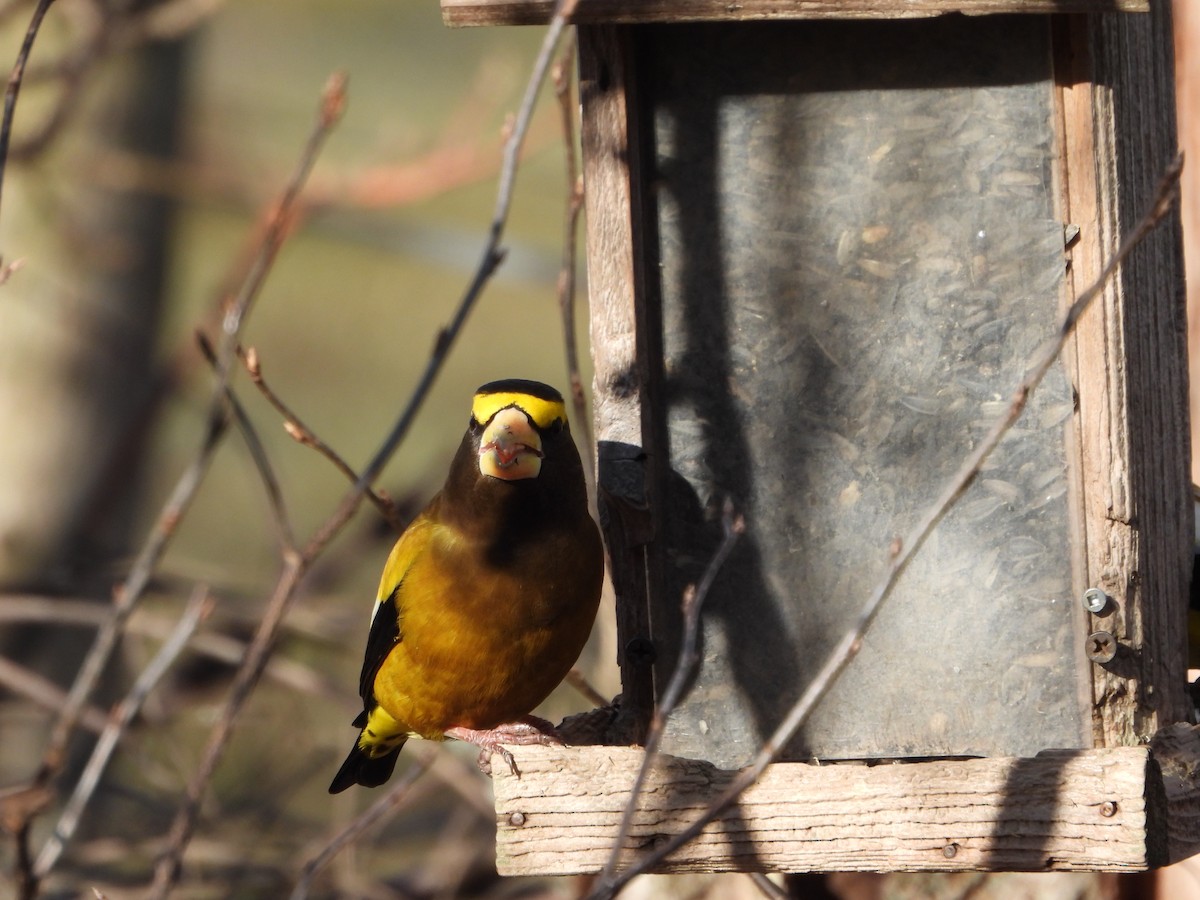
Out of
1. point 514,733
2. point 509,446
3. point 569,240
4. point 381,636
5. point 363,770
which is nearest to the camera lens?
point 509,446

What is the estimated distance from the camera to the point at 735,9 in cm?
256

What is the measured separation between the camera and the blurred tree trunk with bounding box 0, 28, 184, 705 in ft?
18.7

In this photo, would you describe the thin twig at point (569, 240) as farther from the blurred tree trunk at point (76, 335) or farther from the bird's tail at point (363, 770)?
the blurred tree trunk at point (76, 335)

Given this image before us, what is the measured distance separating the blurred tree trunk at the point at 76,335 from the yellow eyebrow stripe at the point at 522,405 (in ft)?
9.87

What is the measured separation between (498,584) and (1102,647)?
4.01ft

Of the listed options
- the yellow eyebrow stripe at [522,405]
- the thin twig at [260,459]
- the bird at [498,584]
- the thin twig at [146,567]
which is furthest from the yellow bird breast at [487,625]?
the thin twig at [146,567]

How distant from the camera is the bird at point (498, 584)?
307cm

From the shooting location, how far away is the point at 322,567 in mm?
6102

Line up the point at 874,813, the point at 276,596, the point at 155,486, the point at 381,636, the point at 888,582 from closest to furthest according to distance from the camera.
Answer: the point at 888,582 < the point at 874,813 < the point at 276,596 < the point at 381,636 < the point at 155,486

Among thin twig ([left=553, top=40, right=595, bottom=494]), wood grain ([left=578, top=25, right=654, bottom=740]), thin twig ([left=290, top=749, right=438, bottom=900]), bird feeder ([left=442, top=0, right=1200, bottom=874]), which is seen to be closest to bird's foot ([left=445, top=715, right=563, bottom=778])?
thin twig ([left=290, top=749, right=438, bottom=900])

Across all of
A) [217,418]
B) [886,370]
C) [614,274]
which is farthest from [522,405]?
[886,370]

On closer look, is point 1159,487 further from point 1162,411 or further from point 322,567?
point 322,567

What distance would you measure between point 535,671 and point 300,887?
2.31 ft

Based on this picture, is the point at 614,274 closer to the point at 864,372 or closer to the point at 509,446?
the point at 509,446
